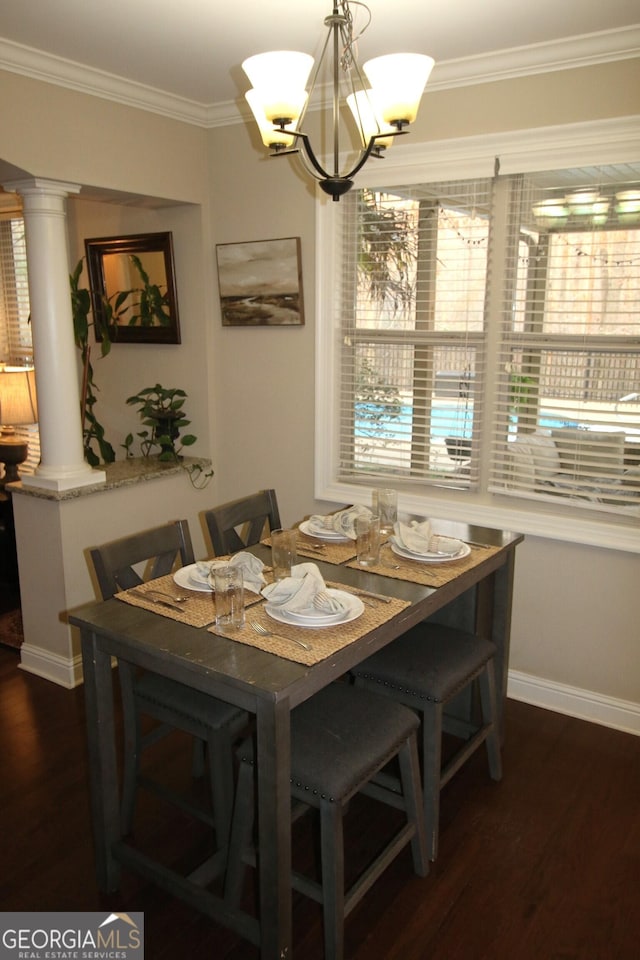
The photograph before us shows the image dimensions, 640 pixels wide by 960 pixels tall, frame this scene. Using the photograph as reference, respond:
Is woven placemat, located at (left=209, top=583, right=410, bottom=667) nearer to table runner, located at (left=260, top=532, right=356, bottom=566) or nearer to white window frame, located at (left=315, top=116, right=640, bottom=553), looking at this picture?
table runner, located at (left=260, top=532, right=356, bottom=566)

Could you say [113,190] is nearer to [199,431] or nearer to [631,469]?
[199,431]

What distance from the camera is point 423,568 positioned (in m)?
2.29

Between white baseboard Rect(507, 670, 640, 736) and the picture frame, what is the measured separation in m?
1.92

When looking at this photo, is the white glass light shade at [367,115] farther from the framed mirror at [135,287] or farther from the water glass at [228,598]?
the framed mirror at [135,287]

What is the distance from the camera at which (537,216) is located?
2844mm

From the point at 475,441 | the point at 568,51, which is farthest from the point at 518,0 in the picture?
the point at 475,441

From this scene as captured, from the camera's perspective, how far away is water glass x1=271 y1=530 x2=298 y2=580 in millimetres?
2164

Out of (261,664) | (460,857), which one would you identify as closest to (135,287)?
(261,664)

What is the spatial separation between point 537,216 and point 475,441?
3.06ft

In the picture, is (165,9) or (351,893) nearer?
(351,893)

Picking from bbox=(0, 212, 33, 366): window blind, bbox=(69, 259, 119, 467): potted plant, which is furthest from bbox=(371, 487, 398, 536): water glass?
bbox=(0, 212, 33, 366): window blind

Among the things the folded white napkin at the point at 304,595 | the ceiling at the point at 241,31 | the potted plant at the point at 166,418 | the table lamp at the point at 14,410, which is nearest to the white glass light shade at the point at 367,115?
the ceiling at the point at 241,31

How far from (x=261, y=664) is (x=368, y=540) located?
0.73m

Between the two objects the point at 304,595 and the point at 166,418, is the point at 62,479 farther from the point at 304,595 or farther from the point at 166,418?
the point at 304,595
